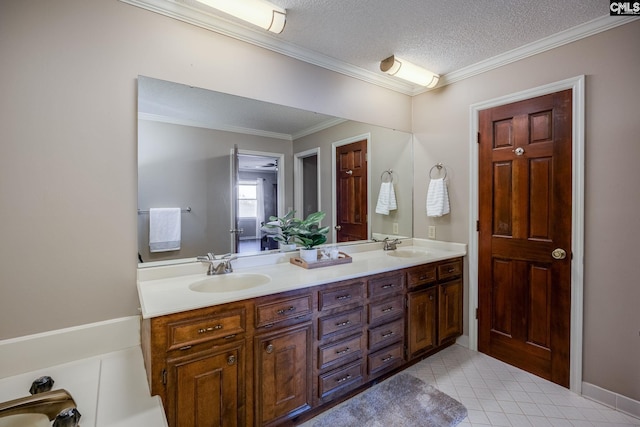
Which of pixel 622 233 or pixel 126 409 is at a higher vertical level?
pixel 622 233

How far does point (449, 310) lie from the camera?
8.03 ft

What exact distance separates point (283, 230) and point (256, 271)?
42 centimetres

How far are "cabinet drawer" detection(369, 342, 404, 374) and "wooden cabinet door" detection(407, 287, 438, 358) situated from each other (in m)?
0.11

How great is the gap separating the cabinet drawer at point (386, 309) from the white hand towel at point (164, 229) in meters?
1.31

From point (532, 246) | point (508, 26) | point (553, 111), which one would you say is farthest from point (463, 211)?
point (508, 26)

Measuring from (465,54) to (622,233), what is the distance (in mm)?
1609

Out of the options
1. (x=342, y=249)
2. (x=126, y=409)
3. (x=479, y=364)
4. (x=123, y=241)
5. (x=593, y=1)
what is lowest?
(x=479, y=364)

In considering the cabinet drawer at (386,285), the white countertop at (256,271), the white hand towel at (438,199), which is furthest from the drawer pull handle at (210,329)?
the white hand towel at (438,199)

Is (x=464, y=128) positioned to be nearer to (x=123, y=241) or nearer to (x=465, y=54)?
(x=465, y=54)

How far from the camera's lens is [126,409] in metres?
1.11

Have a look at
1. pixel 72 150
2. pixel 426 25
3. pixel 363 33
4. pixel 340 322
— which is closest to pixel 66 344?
pixel 72 150

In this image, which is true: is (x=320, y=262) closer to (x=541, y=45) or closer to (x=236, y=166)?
(x=236, y=166)

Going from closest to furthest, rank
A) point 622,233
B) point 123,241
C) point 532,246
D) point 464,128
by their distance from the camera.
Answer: point 123,241 → point 622,233 → point 532,246 → point 464,128

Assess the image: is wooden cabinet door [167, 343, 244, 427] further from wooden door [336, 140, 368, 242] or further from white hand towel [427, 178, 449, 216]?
white hand towel [427, 178, 449, 216]
